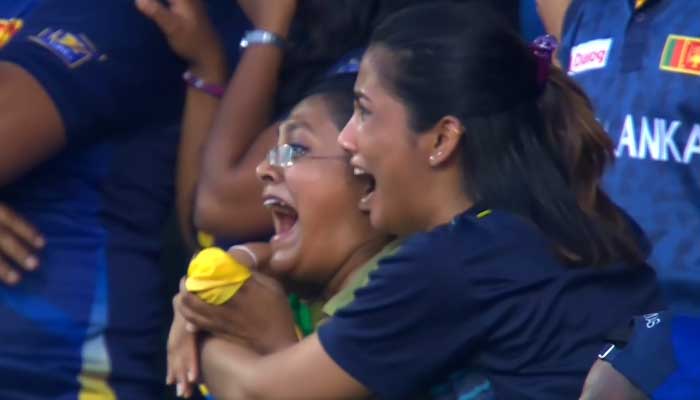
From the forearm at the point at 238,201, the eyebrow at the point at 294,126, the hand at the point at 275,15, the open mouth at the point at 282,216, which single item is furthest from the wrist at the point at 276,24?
the open mouth at the point at 282,216

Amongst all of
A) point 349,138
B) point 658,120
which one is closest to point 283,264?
point 349,138

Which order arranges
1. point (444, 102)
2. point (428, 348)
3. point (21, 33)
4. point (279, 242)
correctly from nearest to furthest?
point (428, 348)
point (444, 102)
point (279, 242)
point (21, 33)

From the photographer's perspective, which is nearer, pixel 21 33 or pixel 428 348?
pixel 428 348

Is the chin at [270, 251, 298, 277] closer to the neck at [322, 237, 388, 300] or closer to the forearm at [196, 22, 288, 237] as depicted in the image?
the neck at [322, 237, 388, 300]

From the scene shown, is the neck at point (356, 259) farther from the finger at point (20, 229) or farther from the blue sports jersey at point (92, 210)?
the finger at point (20, 229)

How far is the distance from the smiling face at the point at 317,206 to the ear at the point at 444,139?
0.79 feet

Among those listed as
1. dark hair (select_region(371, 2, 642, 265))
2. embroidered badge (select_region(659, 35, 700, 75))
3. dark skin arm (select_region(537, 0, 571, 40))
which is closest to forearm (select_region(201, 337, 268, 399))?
dark hair (select_region(371, 2, 642, 265))

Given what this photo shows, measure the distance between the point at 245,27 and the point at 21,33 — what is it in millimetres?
514

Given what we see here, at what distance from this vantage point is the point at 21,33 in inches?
120

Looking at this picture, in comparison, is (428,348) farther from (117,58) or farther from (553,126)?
(117,58)

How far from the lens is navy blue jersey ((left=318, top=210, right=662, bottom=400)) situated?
244cm

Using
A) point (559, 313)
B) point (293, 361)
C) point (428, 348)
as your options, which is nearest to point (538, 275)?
point (559, 313)

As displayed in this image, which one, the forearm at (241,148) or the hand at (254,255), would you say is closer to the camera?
the hand at (254,255)

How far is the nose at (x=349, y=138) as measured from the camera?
268cm
